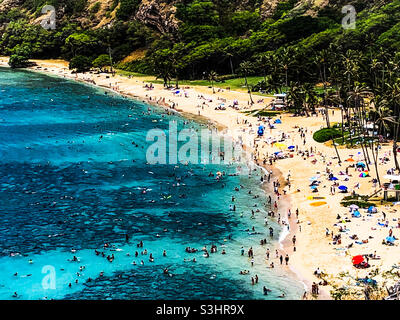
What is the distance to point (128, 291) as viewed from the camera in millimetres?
51875

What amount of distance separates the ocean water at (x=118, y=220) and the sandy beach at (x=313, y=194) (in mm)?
3388

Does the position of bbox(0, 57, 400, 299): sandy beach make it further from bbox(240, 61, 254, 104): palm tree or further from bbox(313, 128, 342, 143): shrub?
bbox(240, 61, 254, 104): palm tree

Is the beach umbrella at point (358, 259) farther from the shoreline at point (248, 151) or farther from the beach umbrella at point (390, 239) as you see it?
the shoreline at point (248, 151)

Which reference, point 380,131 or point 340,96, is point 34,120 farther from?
point 380,131

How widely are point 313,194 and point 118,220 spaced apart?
2719 centimetres

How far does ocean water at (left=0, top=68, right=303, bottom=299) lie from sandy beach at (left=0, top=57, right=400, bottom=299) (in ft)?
11.1

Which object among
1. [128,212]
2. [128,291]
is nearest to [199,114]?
[128,212]

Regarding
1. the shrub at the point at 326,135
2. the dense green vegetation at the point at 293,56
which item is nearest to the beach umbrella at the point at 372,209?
the dense green vegetation at the point at 293,56

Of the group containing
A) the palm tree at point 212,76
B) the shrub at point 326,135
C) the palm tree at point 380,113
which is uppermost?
the palm tree at point 212,76

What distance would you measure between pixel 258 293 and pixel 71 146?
6871cm

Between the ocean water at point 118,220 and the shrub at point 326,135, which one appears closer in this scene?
the ocean water at point 118,220

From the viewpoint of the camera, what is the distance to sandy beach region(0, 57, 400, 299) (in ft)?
179

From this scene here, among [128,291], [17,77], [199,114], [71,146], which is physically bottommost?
[128,291]

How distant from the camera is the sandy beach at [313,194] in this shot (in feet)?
179
